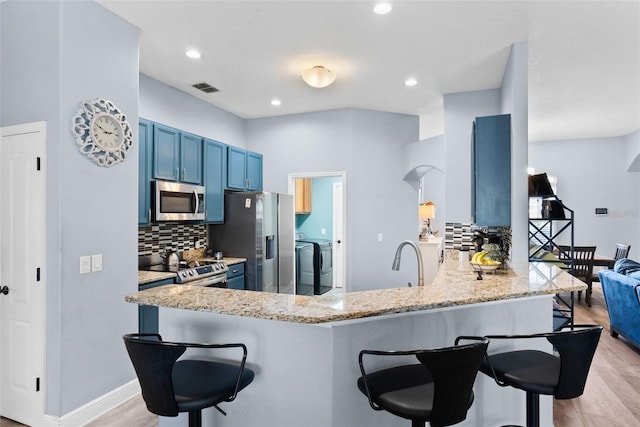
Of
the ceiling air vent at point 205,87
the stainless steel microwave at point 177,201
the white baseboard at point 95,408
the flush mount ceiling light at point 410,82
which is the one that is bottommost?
the white baseboard at point 95,408

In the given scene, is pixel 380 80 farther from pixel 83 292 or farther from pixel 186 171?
pixel 83 292

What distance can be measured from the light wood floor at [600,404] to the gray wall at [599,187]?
4.12 m

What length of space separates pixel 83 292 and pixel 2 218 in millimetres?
782

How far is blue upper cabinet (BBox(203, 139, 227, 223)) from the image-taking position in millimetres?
4289

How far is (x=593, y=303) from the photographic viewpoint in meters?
5.73

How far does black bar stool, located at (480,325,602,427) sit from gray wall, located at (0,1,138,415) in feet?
8.06

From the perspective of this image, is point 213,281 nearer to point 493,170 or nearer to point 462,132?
point 493,170

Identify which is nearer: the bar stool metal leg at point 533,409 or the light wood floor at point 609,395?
the bar stool metal leg at point 533,409

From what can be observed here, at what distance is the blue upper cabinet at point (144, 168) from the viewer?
3338 millimetres

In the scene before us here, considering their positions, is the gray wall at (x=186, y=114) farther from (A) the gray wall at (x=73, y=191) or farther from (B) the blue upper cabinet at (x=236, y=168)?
(A) the gray wall at (x=73, y=191)

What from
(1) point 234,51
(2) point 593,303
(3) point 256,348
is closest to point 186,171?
(1) point 234,51

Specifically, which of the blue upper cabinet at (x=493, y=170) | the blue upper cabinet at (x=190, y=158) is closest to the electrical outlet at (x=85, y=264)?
the blue upper cabinet at (x=190, y=158)

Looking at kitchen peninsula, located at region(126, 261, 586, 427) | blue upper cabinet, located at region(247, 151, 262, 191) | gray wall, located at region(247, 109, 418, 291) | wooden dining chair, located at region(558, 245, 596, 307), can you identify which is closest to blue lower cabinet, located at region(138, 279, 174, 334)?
kitchen peninsula, located at region(126, 261, 586, 427)

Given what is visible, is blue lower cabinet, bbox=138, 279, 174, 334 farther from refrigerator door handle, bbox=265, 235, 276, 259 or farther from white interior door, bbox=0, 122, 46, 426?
refrigerator door handle, bbox=265, 235, 276, 259
